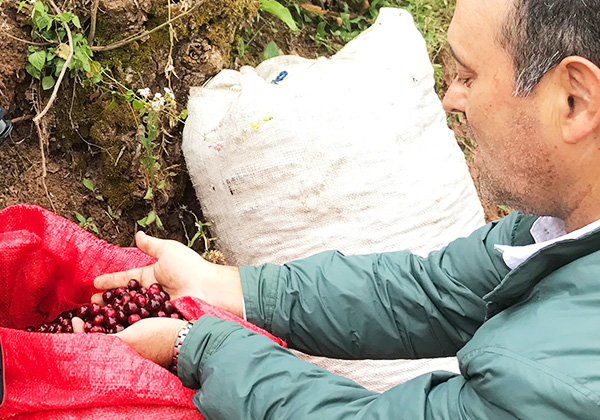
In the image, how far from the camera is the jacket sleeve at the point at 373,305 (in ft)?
5.85

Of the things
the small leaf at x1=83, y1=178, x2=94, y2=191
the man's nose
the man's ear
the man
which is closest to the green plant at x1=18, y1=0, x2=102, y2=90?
the small leaf at x1=83, y1=178, x2=94, y2=191

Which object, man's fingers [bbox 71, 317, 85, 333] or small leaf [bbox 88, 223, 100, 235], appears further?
small leaf [bbox 88, 223, 100, 235]

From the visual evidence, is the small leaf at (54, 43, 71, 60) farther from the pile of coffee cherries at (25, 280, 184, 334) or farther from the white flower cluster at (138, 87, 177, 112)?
the pile of coffee cherries at (25, 280, 184, 334)

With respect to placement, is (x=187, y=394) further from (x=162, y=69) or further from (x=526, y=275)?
(x=162, y=69)

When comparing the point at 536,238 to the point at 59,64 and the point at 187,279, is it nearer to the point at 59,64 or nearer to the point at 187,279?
the point at 187,279

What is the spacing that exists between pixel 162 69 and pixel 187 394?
4.56ft

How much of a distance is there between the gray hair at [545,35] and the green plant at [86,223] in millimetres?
1590

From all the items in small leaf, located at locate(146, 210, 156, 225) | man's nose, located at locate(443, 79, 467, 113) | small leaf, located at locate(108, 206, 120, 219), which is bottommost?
small leaf, located at locate(146, 210, 156, 225)

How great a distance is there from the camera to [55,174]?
7.63 ft

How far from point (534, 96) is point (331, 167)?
0.98 m

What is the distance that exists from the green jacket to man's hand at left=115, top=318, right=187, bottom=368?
0.07 meters

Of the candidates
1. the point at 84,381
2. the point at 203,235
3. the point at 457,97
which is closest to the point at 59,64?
the point at 203,235

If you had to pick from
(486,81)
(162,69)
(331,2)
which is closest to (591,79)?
(486,81)

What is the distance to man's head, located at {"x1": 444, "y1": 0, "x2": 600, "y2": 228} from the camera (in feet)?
3.90
